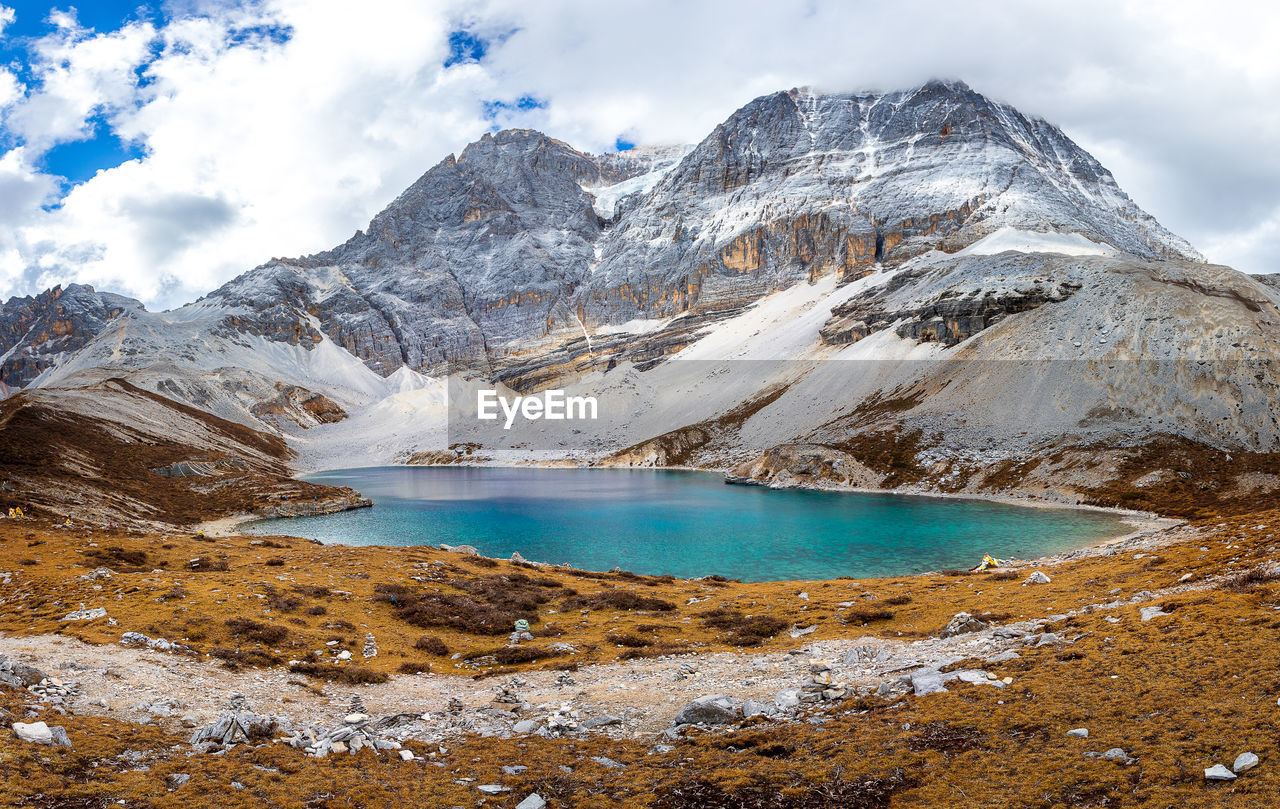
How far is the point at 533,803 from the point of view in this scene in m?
10.4

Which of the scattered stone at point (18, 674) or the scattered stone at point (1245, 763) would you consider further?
the scattered stone at point (18, 674)

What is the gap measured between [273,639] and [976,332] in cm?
14077

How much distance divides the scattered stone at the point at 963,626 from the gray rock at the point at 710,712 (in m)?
9.75

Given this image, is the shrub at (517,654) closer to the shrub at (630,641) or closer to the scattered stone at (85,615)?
the shrub at (630,641)

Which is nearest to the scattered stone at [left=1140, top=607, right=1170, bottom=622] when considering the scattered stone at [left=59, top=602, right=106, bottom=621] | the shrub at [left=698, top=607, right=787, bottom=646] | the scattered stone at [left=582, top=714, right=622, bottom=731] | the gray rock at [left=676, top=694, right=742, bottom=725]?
the gray rock at [left=676, top=694, right=742, bottom=725]

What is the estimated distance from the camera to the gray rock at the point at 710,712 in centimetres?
1417

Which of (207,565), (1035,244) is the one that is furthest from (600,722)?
(1035,244)

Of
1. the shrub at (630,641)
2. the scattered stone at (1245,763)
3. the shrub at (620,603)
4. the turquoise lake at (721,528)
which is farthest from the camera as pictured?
the turquoise lake at (721,528)

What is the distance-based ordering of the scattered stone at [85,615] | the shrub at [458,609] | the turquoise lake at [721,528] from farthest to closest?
the turquoise lake at [721,528] < the shrub at [458,609] < the scattered stone at [85,615]

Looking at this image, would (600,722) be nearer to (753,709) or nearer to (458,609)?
(753,709)

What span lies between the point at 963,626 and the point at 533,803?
51.6 feet

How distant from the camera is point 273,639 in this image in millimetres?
21688

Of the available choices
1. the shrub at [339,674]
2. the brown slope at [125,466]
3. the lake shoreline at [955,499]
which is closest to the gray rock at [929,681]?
the shrub at [339,674]

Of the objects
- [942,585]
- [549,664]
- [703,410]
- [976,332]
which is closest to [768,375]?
[703,410]
